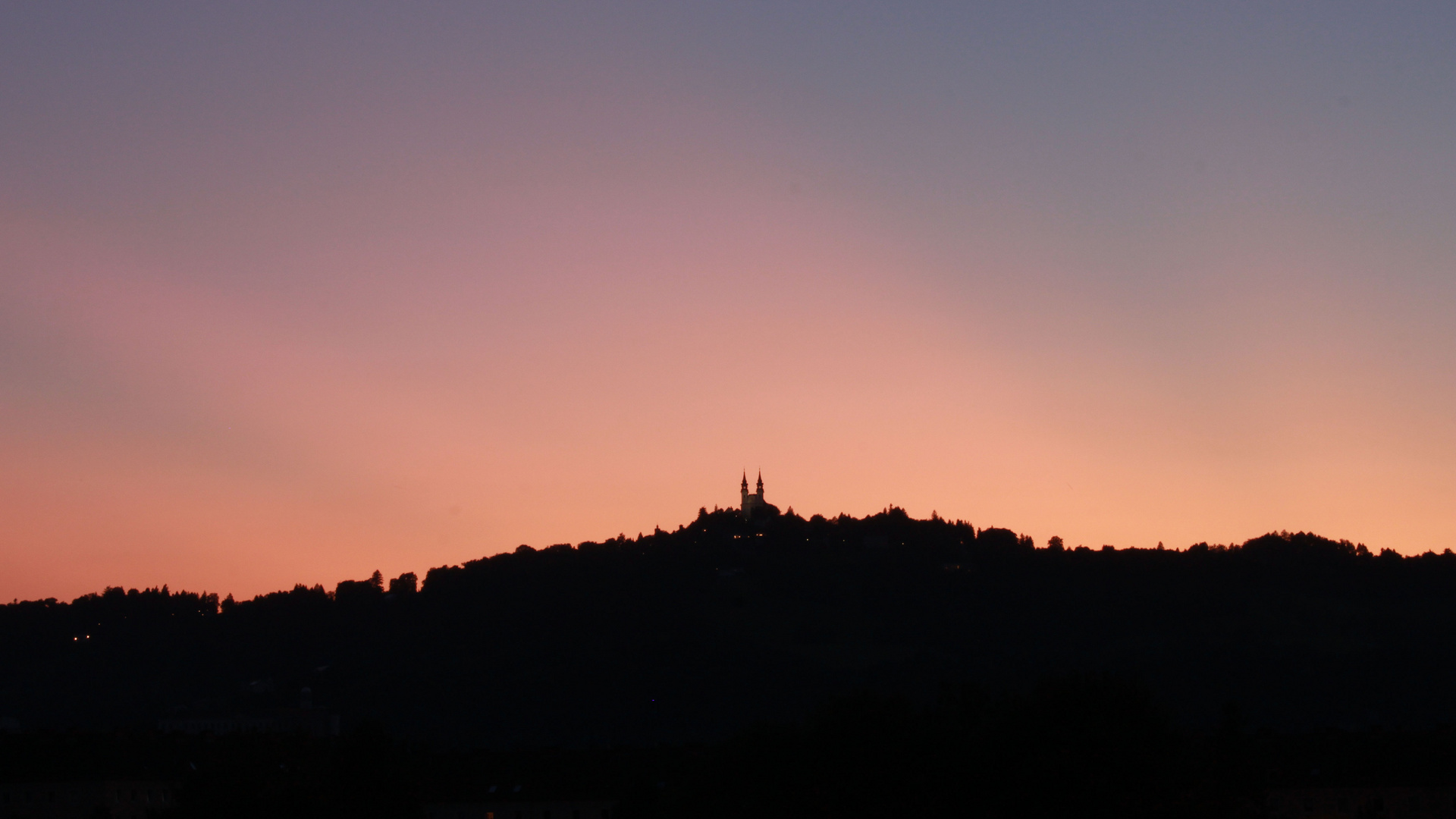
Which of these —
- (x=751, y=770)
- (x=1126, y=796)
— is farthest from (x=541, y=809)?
(x=1126, y=796)

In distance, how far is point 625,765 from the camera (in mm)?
106688

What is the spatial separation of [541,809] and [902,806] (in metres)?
49.5

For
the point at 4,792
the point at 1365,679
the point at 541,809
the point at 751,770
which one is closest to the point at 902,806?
the point at 751,770

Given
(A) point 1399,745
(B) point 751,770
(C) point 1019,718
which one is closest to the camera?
(C) point 1019,718

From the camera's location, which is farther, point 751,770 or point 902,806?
point 751,770

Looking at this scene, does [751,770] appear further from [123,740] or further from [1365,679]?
[1365,679]

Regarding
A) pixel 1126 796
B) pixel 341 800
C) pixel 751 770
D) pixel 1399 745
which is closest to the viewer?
pixel 1126 796

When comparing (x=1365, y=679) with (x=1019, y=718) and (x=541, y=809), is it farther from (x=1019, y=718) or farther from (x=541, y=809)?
(x=1019, y=718)

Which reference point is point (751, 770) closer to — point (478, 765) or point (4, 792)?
point (478, 765)

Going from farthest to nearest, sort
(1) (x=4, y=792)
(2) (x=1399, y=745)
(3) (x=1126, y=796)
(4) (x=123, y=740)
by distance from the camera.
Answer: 1. (4) (x=123, y=740)
2. (1) (x=4, y=792)
3. (2) (x=1399, y=745)
4. (3) (x=1126, y=796)

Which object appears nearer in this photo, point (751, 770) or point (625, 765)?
point (751, 770)

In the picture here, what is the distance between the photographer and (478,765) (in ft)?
357

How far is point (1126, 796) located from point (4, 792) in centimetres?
8068

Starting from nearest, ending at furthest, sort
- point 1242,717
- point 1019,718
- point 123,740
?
point 1019,718, point 1242,717, point 123,740
